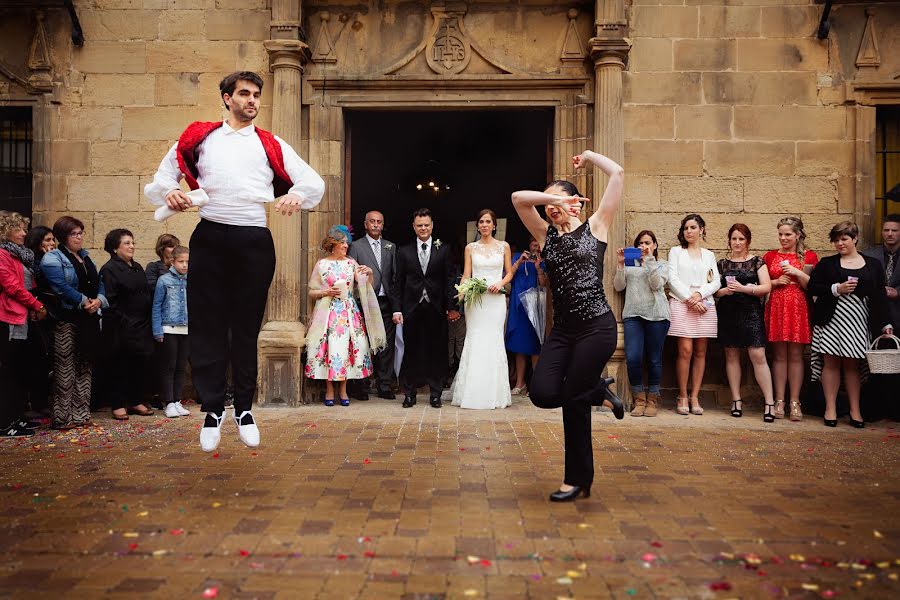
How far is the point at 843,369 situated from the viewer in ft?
26.1

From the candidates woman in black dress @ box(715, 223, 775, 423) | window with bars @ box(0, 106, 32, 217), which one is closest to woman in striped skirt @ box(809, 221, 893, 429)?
woman in black dress @ box(715, 223, 775, 423)

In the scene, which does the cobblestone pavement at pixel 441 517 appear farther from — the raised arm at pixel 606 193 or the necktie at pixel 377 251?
the necktie at pixel 377 251

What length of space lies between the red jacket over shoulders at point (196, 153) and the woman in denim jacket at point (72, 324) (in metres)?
2.96

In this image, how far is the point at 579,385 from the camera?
458cm

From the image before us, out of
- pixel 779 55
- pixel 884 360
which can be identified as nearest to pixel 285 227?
pixel 779 55

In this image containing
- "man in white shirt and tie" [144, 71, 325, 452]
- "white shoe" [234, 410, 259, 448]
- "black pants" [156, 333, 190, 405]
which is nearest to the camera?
"man in white shirt and tie" [144, 71, 325, 452]

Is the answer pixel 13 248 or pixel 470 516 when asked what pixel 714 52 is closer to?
pixel 470 516

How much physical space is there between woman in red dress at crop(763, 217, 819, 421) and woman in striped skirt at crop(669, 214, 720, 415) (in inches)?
23.6

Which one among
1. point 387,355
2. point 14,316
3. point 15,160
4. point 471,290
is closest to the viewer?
point 14,316

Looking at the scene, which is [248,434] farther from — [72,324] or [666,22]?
[666,22]

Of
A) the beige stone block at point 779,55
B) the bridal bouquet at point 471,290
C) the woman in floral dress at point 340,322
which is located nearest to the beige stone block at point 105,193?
the woman in floral dress at point 340,322

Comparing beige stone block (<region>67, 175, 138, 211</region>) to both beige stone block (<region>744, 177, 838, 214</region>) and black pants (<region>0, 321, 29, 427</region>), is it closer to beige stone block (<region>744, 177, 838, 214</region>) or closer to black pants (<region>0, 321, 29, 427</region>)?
black pants (<region>0, 321, 29, 427</region>)

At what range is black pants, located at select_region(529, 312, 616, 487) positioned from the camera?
15.0ft

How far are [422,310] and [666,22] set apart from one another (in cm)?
428
